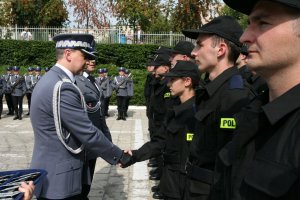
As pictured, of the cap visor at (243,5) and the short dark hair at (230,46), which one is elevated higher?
the cap visor at (243,5)

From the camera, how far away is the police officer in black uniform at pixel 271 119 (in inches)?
53.7

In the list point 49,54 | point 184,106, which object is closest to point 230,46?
point 184,106

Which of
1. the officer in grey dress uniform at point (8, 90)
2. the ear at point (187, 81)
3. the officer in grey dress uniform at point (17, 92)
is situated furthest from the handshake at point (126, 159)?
the officer in grey dress uniform at point (8, 90)

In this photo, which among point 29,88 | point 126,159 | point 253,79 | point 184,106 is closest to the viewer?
point 184,106

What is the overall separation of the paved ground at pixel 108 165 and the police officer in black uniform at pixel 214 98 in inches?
118

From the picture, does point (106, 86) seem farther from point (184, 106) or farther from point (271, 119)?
point (271, 119)

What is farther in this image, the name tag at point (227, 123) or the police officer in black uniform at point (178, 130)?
the police officer in black uniform at point (178, 130)

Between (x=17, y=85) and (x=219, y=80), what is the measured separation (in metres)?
12.6

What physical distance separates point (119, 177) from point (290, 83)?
5367mm

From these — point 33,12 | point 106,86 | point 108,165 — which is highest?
point 33,12

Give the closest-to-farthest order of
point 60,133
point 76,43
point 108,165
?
point 60,133 < point 76,43 < point 108,165

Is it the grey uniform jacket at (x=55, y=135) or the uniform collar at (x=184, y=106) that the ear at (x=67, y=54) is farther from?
the uniform collar at (x=184, y=106)

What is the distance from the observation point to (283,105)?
146 cm

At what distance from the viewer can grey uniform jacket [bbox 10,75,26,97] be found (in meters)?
14.1
